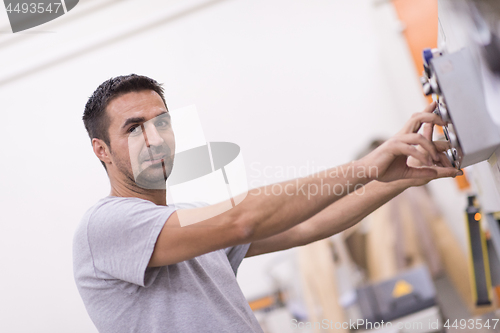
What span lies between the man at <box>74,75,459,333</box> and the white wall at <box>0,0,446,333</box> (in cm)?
83

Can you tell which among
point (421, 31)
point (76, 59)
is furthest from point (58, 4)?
point (421, 31)

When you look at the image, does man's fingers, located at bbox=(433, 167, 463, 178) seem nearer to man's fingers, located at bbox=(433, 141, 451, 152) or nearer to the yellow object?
man's fingers, located at bbox=(433, 141, 451, 152)

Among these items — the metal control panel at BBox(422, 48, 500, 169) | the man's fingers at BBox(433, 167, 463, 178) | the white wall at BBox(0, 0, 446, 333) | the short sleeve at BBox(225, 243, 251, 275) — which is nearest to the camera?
the metal control panel at BBox(422, 48, 500, 169)

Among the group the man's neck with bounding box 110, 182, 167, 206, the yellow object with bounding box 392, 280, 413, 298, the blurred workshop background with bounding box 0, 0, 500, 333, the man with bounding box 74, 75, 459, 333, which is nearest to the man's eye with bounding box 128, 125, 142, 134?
the man with bounding box 74, 75, 459, 333

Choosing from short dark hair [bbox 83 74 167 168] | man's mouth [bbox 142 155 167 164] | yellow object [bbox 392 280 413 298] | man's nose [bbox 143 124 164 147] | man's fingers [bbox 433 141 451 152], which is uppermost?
short dark hair [bbox 83 74 167 168]

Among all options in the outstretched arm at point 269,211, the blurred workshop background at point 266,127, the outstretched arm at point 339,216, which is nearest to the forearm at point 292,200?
the outstretched arm at point 269,211

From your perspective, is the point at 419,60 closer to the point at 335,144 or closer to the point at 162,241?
the point at 335,144

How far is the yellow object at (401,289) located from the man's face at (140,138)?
4.91 ft

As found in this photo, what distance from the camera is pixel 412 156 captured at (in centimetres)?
74

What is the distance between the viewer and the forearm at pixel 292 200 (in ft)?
2.28

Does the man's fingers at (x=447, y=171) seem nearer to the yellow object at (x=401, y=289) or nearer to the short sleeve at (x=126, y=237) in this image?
the short sleeve at (x=126, y=237)

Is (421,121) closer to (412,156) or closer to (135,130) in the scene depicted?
(412,156)

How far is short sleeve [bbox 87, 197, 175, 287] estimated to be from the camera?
0.73 m

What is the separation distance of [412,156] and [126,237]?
55 centimetres
